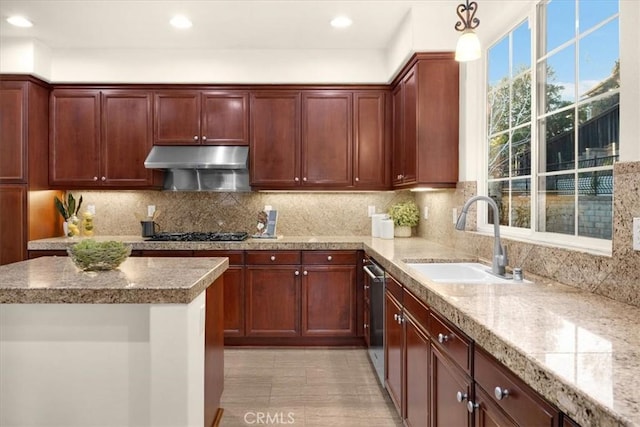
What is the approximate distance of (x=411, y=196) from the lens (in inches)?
179

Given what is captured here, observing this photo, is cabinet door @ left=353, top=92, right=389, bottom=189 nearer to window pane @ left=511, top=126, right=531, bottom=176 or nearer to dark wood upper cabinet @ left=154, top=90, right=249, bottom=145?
dark wood upper cabinet @ left=154, top=90, right=249, bottom=145

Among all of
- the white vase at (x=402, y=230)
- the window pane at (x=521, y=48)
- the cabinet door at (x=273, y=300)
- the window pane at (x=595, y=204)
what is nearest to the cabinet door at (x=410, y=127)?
the white vase at (x=402, y=230)

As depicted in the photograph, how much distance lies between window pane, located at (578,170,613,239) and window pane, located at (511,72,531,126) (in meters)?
0.70

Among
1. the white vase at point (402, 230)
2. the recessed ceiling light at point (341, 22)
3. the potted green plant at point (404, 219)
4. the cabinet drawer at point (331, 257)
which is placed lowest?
the cabinet drawer at point (331, 257)

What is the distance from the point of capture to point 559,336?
1.13 meters

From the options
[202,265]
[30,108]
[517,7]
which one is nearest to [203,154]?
[30,108]

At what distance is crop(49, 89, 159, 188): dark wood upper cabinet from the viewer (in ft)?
13.6

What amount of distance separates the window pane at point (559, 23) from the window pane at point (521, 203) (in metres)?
0.78

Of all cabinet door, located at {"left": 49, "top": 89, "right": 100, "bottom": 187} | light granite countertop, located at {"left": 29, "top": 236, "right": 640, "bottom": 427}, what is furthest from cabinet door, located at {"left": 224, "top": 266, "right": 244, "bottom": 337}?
light granite countertop, located at {"left": 29, "top": 236, "right": 640, "bottom": 427}

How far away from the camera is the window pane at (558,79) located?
7.00 feet

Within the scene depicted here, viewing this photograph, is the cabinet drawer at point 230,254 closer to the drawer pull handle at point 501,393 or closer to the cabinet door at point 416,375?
the cabinet door at point 416,375

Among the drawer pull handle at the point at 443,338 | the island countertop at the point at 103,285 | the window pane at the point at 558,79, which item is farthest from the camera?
the window pane at the point at 558,79

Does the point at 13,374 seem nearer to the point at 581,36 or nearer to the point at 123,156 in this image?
the point at 123,156

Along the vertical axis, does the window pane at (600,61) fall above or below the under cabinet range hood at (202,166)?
above
